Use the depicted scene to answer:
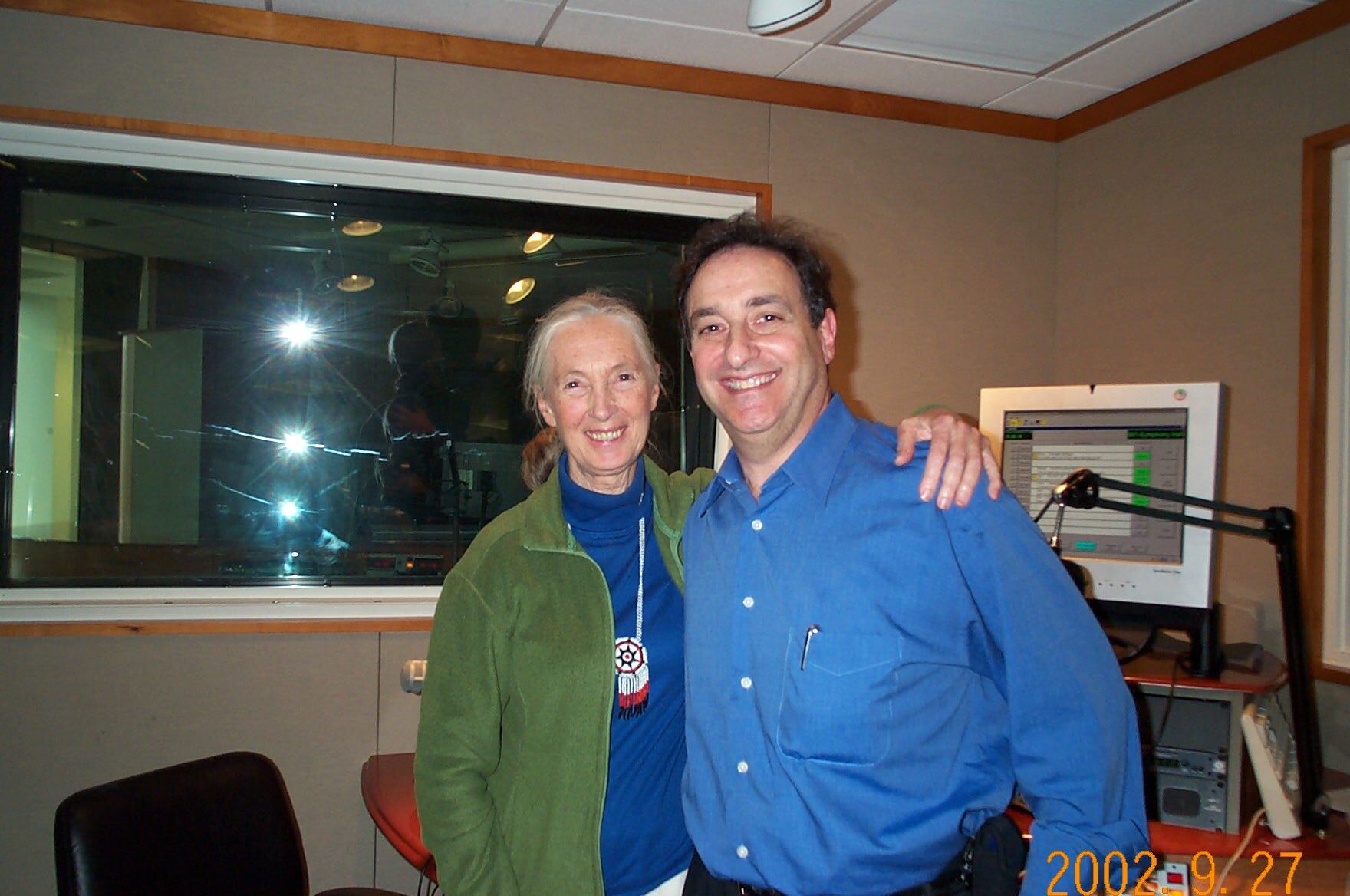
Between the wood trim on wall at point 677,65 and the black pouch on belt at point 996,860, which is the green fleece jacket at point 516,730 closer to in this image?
the black pouch on belt at point 996,860

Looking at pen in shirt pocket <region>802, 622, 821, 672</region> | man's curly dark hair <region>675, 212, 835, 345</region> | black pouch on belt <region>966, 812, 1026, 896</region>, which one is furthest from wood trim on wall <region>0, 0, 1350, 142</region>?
black pouch on belt <region>966, 812, 1026, 896</region>

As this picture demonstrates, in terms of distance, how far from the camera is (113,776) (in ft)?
9.07

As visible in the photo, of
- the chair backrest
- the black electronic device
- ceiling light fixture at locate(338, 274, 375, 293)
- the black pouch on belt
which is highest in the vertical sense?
ceiling light fixture at locate(338, 274, 375, 293)

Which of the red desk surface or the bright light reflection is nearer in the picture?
the red desk surface

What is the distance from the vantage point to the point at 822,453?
1.34 metres

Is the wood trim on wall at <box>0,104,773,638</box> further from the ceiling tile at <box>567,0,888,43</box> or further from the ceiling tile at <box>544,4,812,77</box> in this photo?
the ceiling tile at <box>567,0,888,43</box>

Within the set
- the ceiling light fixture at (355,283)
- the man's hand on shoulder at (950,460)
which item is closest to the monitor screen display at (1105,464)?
the man's hand on shoulder at (950,460)

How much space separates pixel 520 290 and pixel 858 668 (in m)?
2.42

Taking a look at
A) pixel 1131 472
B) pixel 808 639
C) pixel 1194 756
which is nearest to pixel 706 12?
pixel 1131 472

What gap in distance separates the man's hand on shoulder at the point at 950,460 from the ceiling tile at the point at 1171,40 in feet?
7.06

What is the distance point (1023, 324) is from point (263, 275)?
9.21ft

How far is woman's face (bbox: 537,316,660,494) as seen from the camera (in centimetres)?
162

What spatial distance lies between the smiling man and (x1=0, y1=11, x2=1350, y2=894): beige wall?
1.94m

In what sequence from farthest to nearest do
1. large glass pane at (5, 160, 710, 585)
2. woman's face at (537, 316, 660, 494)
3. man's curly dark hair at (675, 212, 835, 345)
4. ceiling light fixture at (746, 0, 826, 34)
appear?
large glass pane at (5, 160, 710, 585) < ceiling light fixture at (746, 0, 826, 34) < woman's face at (537, 316, 660, 494) < man's curly dark hair at (675, 212, 835, 345)
